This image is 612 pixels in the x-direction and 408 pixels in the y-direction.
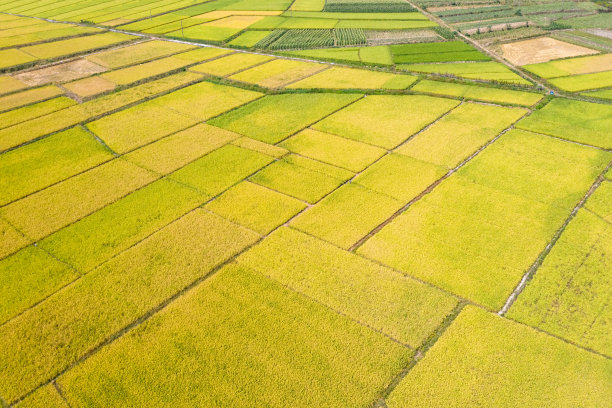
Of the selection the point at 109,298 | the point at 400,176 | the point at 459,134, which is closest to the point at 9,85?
the point at 109,298

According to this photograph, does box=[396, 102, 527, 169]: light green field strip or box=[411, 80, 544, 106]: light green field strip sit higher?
box=[411, 80, 544, 106]: light green field strip

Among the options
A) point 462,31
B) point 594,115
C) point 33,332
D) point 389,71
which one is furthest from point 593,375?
point 462,31

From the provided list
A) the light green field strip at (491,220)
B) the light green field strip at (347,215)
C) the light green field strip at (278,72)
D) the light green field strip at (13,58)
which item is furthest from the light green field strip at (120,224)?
the light green field strip at (13,58)

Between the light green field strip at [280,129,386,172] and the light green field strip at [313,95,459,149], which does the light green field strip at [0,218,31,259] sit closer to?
the light green field strip at [280,129,386,172]

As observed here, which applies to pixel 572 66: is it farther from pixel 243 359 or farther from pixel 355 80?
pixel 243 359

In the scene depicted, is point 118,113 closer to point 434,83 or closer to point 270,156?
point 270,156

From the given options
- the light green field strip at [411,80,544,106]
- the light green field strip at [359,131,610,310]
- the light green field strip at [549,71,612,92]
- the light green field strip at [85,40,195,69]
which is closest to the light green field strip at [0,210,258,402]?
the light green field strip at [359,131,610,310]

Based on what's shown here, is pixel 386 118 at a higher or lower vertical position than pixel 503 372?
higher
